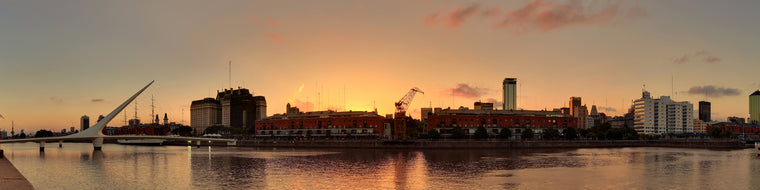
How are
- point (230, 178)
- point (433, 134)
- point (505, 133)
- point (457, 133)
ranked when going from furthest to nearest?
1. point (505, 133)
2. point (433, 134)
3. point (457, 133)
4. point (230, 178)

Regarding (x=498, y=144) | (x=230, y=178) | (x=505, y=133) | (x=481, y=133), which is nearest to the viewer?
(x=230, y=178)

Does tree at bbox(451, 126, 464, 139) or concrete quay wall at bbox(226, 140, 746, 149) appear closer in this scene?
concrete quay wall at bbox(226, 140, 746, 149)

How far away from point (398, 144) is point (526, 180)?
97.3 metres

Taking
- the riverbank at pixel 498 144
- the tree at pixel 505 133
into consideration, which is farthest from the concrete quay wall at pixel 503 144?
the tree at pixel 505 133

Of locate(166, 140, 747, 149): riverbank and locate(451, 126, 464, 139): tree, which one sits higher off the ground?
locate(451, 126, 464, 139): tree

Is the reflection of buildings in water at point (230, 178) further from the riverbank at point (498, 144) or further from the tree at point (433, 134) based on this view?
the tree at point (433, 134)

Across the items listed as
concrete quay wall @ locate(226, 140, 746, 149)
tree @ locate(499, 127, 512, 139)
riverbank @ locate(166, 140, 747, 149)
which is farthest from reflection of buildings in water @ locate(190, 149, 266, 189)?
tree @ locate(499, 127, 512, 139)

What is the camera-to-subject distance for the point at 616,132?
190m

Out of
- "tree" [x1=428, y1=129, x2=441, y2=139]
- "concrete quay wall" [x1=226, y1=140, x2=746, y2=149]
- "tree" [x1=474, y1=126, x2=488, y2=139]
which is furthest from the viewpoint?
"tree" [x1=428, y1=129, x2=441, y2=139]

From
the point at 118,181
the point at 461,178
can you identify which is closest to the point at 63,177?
the point at 118,181

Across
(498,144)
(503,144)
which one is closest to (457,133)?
(498,144)

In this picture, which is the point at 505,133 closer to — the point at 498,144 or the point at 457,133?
the point at 457,133

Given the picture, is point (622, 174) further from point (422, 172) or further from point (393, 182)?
point (393, 182)

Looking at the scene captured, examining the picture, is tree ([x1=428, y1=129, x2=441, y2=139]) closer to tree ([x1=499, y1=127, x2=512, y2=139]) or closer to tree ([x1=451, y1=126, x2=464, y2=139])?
tree ([x1=451, y1=126, x2=464, y2=139])
